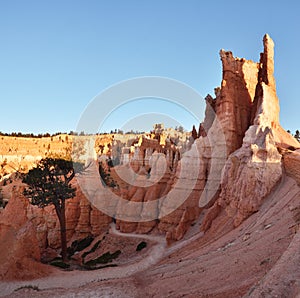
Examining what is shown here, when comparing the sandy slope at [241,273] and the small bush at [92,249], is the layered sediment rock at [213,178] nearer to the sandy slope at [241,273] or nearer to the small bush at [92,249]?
the sandy slope at [241,273]

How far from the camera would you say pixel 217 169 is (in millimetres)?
25844

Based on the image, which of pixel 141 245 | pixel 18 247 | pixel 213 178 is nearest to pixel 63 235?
pixel 18 247

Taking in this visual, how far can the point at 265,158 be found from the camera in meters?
17.4

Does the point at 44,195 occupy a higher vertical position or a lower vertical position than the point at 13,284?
higher

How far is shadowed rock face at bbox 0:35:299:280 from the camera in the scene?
737 inches

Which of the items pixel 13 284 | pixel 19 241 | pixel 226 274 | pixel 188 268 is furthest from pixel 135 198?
pixel 226 274

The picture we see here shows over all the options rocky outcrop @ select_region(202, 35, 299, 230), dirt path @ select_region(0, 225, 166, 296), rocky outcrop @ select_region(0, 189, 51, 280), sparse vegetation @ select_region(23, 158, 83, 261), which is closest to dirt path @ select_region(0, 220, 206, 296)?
dirt path @ select_region(0, 225, 166, 296)

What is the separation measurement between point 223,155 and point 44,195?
1509cm

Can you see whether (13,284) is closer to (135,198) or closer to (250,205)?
(250,205)

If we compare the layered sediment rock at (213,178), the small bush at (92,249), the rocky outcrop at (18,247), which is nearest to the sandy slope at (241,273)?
the rocky outcrop at (18,247)

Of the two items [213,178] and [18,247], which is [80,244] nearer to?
[18,247]

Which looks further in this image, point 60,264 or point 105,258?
point 105,258

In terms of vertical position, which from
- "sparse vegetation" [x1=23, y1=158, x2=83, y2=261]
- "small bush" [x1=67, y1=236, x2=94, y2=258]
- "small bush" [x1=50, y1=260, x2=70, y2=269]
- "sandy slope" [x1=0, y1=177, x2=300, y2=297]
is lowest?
"sandy slope" [x1=0, y1=177, x2=300, y2=297]

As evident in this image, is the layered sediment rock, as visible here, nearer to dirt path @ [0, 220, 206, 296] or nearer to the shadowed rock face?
the shadowed rock face
